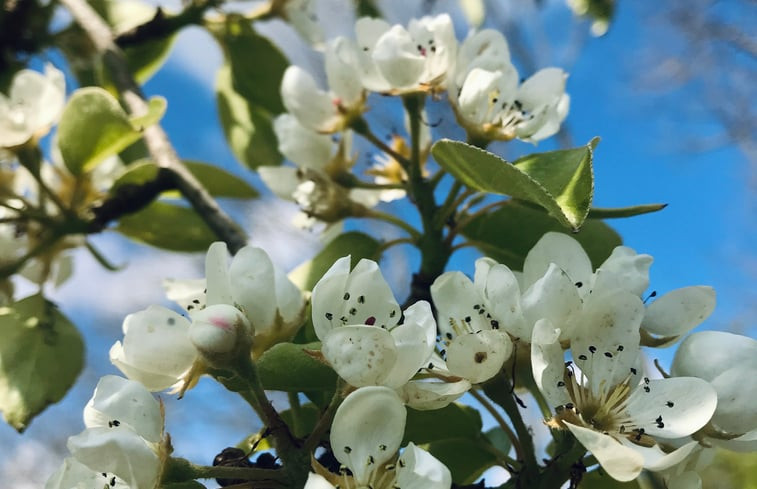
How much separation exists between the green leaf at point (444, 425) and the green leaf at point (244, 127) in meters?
0.76

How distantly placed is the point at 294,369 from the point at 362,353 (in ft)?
0.31

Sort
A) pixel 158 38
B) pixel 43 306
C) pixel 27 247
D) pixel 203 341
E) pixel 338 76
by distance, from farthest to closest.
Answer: pixel 158 38 < pixel 27 247 < pixel 43 306 < pixel 338 76 < pixel 203 341

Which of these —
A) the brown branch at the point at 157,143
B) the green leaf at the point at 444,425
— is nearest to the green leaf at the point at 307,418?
the green leaf at the point at 444,425

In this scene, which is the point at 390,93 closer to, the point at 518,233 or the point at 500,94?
the point at 500,94

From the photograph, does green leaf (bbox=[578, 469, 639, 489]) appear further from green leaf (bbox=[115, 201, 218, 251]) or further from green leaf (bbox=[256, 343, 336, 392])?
green leaf (bbox=[115, 201, 218, 251])

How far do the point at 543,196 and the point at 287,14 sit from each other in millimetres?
1044

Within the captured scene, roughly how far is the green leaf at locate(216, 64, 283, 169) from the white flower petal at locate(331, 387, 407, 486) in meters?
0.94

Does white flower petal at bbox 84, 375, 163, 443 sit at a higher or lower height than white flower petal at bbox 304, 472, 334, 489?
lower

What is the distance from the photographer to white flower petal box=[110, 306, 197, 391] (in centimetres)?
70

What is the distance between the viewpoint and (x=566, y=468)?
0.68m

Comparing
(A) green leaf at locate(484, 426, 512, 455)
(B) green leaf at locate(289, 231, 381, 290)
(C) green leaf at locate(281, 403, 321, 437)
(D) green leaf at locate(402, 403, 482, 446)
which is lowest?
(A) green leaf at locate(484, 426, 512, 455)

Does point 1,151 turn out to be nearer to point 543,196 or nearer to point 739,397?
point 543,196

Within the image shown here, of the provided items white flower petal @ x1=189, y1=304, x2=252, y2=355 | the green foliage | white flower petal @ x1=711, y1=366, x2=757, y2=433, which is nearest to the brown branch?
the green foliage

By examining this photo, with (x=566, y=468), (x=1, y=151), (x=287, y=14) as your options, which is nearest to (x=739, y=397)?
(x=566, y=468)
